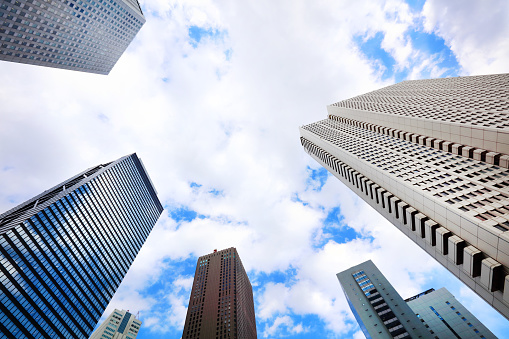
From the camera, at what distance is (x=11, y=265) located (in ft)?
287

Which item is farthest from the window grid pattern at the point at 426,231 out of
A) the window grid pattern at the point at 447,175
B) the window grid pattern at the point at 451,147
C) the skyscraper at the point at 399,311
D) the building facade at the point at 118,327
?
the building facade at the point at 118,327

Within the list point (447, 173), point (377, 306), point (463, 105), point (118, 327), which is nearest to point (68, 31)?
point (447, 173)

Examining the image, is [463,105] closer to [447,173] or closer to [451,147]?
[451,147]

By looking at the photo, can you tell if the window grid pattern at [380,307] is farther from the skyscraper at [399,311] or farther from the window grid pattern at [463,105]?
the window grid pattern at [463,105]

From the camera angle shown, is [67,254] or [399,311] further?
[67,254]

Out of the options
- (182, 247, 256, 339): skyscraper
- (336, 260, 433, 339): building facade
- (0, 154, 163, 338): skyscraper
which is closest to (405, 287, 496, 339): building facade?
(336, 260, 433, 339): building facade

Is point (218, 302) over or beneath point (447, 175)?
beneath

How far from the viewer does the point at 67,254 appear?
112562mm

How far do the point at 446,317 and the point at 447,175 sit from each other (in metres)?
83.8

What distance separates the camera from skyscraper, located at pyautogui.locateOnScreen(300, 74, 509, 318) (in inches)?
1144

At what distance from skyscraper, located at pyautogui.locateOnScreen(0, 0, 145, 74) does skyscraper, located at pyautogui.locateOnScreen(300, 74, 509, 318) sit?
104984 mm

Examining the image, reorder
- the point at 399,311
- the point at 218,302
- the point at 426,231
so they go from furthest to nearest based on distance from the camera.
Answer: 1. the point at 218,302
2. the point at 399,311
3. the point at 426,231

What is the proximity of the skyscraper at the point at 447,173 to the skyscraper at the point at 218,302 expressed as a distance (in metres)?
97.0

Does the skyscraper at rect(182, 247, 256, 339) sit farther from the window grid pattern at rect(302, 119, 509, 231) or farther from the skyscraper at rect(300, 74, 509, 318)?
the window grid pattern at rect(302, 119, 509, 231)
